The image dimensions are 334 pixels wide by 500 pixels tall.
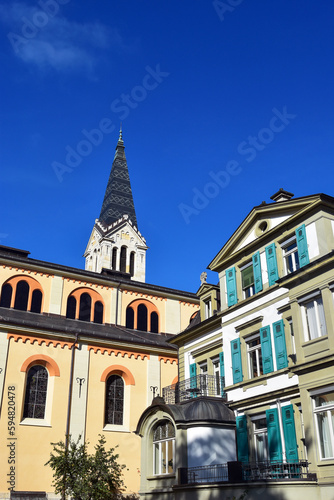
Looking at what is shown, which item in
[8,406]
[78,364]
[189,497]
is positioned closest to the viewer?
[189,497]

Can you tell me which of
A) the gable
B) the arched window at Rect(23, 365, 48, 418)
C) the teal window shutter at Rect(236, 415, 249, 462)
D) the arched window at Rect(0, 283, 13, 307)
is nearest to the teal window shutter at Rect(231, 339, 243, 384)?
the teal window shutter at Rect(236, 415, 249, 462)

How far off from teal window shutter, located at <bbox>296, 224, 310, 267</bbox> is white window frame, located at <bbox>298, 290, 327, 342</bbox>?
192cm

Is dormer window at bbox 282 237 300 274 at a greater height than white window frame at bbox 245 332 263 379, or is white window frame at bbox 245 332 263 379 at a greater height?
dormer window at bbox 282 237 300 274

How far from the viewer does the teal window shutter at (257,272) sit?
2370 cm

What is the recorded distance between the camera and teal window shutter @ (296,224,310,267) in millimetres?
20800

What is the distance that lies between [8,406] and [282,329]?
1666cm

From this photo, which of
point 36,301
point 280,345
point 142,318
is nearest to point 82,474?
point 280,345

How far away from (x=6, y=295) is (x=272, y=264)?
65.6 ft

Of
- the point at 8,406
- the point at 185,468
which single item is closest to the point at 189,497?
the point at 185,468

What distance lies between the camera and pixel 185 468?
22062 mm

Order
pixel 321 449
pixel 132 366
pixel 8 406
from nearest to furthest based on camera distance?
pixel 321 449, pixel 8 406, pixel 132 366

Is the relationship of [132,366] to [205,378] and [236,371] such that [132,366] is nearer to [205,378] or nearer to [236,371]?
[205,378]

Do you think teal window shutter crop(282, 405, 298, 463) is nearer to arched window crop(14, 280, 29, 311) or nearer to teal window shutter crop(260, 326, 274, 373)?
teal window shutter crop(260, 326, 274, 373)

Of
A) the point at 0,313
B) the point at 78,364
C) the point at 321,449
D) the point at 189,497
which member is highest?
the point at 0,313
